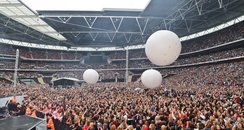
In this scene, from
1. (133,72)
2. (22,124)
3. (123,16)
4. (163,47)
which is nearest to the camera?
(22,124)

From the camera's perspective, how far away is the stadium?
26.2 feet

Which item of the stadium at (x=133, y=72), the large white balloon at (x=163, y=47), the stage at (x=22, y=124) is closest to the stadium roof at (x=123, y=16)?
the stadium at (x=133, y=72)

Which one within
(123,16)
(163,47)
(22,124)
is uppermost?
(123,16)

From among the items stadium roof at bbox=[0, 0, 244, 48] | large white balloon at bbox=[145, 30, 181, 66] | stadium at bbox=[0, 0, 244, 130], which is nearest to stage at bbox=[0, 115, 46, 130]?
stadium at bbox=[0, 0, 244, 130]

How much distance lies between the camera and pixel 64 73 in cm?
5753

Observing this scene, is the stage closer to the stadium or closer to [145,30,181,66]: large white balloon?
the stadium

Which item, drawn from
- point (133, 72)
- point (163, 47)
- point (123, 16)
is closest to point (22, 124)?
point (163, 47)

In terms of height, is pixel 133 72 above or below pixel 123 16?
below

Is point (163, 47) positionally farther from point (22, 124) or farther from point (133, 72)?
point (133, 72)

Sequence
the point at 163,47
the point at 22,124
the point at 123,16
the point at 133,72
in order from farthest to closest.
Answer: the point at 133,72 → the point at 123,16 → the point at 163,47 → the point at 22,124

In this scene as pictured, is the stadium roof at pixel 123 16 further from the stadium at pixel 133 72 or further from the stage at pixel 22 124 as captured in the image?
the stage at pixel 22 124

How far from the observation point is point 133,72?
5800 cm

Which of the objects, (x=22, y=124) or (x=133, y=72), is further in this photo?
(x=133, y=72)

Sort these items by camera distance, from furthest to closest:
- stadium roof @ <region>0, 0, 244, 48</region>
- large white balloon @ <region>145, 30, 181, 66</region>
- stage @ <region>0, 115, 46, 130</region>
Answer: stadium roof @ <region>0, 0, 244, 48</region> < large white balloon @ <region>145, 30, 181, 66</region> < stage @ <region>0, 115, 46, 130</region>
